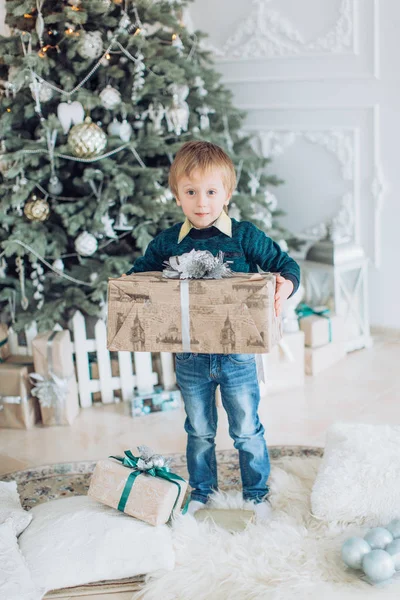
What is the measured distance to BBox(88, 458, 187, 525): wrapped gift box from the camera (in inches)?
75.3

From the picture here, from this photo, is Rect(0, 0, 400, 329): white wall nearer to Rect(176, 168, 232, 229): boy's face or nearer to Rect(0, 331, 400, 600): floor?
Rect(0, 331, 400, 600): floor

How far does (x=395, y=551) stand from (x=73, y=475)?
110 cm

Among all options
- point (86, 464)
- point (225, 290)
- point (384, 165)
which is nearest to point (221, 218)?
point (225, 290)

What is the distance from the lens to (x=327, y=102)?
11.6 feet

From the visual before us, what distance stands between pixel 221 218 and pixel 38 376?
1.20 meters

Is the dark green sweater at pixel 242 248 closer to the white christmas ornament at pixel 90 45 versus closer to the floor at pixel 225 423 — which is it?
the floor at pixel 225 423

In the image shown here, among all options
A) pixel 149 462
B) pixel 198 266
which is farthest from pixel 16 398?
pixel 198 266

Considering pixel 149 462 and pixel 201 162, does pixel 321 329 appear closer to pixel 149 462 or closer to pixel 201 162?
pixel 149 462

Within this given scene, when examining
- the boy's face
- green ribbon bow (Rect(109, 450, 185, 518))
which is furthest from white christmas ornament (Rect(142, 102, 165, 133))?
green ribbon bow (Rect(109, 450, 185, 518))

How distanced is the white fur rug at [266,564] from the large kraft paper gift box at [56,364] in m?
0.98

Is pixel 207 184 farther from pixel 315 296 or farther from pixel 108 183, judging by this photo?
pixel 315 296

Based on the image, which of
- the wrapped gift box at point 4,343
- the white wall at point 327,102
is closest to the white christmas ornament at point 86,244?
the wrapped gift box at point 4,343

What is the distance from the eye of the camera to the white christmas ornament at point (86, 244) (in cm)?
280

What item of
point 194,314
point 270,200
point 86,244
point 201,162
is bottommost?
point 194,314
